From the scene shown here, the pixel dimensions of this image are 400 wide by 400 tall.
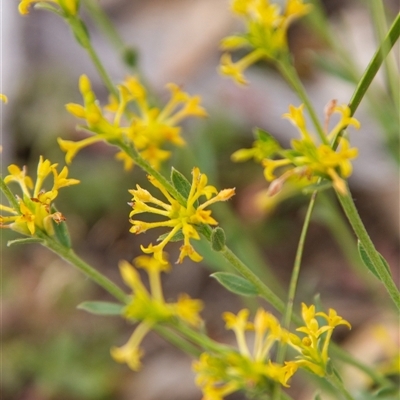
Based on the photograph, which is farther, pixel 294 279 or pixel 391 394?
pixel 391 394

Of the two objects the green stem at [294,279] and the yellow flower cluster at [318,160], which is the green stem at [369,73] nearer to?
the yellow flower cluster at [318,160]

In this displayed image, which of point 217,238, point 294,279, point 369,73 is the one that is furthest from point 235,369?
point 369,73

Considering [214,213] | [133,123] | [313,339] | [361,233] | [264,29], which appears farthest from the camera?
[214,213]

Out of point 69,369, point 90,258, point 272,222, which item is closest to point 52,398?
point 69,369

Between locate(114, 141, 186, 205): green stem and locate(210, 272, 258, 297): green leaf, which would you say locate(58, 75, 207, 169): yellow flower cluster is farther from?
locate(210, 272, 258, 297): green leaf

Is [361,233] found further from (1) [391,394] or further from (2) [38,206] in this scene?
(1) [391,394]

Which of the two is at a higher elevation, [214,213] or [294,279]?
[294,279]

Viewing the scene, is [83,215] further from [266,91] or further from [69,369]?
[266,91]
